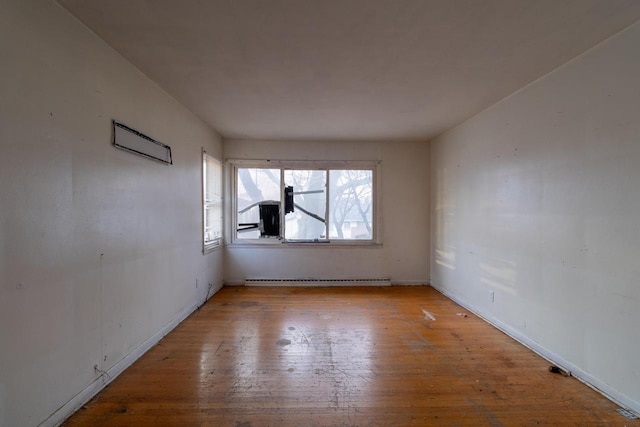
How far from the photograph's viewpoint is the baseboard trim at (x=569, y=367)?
1760mm

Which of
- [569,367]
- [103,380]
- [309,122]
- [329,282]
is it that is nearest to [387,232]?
[329,282]

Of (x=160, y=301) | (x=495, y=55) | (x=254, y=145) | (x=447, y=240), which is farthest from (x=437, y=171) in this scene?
(x=160, y=301)

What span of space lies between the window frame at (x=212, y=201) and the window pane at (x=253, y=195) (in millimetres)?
289

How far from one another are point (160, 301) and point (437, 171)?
14.0ft

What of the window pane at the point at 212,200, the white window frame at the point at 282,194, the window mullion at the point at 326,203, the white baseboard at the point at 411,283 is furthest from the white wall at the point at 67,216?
the white baseboard at the point at 411,283

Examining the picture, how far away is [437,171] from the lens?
438 cm

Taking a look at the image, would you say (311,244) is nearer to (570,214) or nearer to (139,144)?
(139,144)

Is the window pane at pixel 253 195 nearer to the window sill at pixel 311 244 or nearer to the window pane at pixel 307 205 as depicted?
the window sill at pixel 311 244

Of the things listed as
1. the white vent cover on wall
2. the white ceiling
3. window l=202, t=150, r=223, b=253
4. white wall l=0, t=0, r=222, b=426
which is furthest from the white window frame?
white wall l=0, t=0, r=222, b=426

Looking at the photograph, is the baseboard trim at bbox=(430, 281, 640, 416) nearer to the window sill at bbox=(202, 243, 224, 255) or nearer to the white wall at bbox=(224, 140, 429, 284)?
the white wall at bbox=(224, 140, 429, 284)

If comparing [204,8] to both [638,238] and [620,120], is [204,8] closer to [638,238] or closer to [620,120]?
[620,120]

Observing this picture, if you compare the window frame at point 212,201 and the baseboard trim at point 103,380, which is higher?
the window frame at point 212,201

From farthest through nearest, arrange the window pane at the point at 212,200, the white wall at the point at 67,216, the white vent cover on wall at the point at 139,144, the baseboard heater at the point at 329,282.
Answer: the baseboard heater at the point at 329,282, the window pane at the point at 212,200, the white vent cover on wall at the point at 139,144, the white wall at the point at 67,216

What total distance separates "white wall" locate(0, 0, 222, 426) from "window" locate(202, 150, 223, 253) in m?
Answer: 1.16
